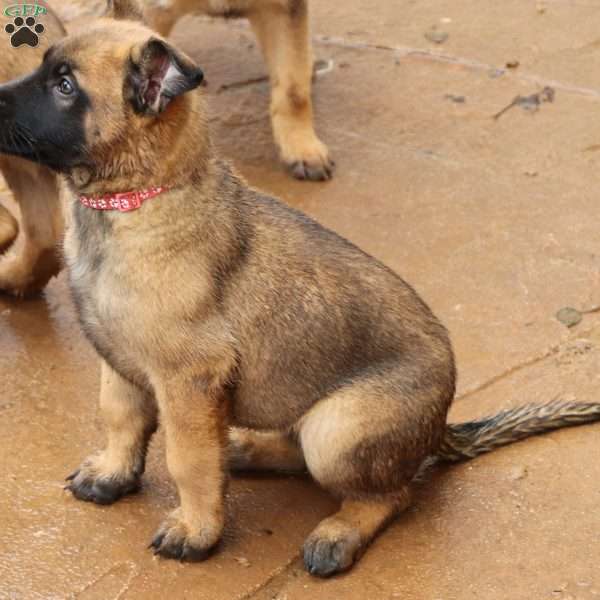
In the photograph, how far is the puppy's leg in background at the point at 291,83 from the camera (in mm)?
6715

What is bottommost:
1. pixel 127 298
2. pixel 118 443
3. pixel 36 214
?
pixel 118 443

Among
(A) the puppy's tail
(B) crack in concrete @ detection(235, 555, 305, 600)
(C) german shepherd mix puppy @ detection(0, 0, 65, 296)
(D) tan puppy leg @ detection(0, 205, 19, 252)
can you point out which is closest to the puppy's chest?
Result: (B) crack in concrete @ detection(235, 555, 305, 600)

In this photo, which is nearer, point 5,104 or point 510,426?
point 5,104

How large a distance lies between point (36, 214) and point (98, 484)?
57.5 inches

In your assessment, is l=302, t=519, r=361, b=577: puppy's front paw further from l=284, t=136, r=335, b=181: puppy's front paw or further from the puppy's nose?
l=284, t=136, r=335, b=181: puppy's front paw

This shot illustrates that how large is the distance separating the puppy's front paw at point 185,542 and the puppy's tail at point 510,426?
2.93 feet

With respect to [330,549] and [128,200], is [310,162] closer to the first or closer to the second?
[128,200]

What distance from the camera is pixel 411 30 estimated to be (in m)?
8.25

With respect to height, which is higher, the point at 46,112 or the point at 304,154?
the point at 46,112

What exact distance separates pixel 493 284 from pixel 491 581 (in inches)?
77.1

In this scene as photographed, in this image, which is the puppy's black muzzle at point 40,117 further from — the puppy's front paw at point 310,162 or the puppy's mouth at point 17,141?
the puppy's front paw at point 310,162

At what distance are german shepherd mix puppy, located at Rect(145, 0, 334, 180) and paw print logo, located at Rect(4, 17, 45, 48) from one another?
1.60m

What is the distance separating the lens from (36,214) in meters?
5.36

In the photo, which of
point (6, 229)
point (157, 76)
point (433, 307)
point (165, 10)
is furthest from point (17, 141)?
point (165, 10)
